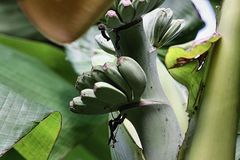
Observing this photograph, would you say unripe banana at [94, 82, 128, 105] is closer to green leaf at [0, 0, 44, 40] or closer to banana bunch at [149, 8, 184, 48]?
banana bunch at [149, 8, 184, 48]

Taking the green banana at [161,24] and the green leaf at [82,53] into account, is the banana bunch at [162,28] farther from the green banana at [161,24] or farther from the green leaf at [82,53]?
the green leaf at [82,53]

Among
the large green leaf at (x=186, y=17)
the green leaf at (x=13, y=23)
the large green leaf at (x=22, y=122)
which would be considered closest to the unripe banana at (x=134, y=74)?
the large green leaf at (x=22, y=122)

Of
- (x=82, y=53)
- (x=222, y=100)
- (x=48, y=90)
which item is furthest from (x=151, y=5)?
(x=82, y=53)

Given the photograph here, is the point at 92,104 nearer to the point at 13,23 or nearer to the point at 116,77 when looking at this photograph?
the point at 116,77

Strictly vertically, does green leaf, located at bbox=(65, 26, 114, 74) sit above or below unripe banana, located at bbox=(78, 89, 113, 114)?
below

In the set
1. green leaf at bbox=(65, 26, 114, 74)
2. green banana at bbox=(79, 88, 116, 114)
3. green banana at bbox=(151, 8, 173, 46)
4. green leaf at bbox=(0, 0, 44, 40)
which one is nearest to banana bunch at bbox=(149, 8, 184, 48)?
green banana at bbox=(151, 8, 173, 46)

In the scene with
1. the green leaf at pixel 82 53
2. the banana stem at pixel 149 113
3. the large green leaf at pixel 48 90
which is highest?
the banana stem at pixel 149 113

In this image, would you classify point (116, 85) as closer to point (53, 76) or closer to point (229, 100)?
point (229, 100)
